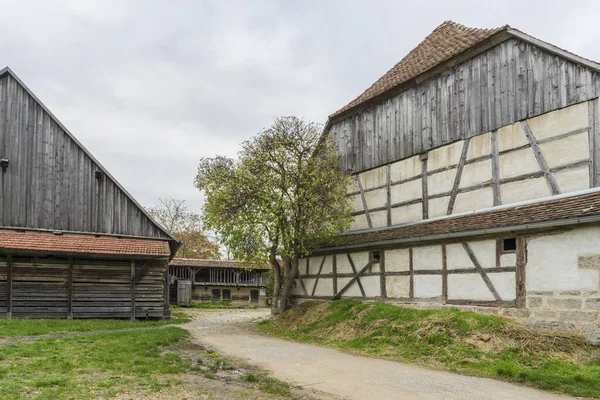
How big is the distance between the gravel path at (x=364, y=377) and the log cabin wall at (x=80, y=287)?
26.7 ft

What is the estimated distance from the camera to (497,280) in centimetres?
1299

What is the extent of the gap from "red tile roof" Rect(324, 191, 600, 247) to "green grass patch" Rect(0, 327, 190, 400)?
7.69 metres

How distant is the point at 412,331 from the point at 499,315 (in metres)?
2.17

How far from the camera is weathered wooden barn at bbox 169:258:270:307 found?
38.0 metres

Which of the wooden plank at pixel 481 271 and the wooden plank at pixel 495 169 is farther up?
the wooden plank at pixel 495 169

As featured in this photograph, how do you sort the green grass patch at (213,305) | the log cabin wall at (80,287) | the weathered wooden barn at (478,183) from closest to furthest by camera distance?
the weathered wooden barn at (478,183) → the log cabin wall at (80,287) → the green grass patch at (213,305)

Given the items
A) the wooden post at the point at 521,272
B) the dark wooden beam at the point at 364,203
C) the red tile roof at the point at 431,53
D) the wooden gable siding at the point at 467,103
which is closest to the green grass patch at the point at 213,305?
the wooden gable siding at the point at 467,103

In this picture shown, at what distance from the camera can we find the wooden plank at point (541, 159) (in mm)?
12776

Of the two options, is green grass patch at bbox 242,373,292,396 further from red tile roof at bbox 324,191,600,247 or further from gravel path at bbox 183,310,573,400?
red tile roof at bbox 324,191,600,247

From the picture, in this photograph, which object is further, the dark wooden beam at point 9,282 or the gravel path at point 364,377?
the dark wooden beam at point 9,282

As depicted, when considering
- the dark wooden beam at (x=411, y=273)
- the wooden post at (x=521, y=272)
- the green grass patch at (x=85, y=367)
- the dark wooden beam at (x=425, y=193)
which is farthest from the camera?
the dark wooden beam at (x=425, y=193)

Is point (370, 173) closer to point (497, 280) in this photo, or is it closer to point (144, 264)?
point (497, 280)

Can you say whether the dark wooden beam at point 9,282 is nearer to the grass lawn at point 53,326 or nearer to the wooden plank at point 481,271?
the grass lawn at point 53,326

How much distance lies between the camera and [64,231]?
2019cm
